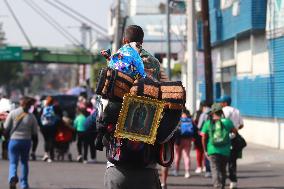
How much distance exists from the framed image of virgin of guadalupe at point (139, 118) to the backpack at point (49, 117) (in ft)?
52.4

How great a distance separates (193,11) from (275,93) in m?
3.58

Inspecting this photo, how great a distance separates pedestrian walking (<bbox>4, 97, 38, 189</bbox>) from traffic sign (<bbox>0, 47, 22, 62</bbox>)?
60.8 m

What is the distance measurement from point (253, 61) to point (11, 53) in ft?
161

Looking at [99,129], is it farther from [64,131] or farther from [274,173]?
[64,131]

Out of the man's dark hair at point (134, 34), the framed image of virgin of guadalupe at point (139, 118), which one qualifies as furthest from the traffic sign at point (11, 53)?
the framed image of virgin of guadalupe at point (139, 118)

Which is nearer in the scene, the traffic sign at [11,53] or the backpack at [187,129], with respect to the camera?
the backpack at [187,129]

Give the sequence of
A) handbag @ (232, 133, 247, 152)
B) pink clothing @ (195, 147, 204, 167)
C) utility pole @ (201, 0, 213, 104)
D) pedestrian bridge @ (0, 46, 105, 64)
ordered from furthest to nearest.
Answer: pedestrian bridge @ (0, 46, 105, 64) → utility pole @ (201, 0, 213, 104) → pink clothing @ (195, 147, 204, 167) → handbag @ (232, 133, 247, 152)

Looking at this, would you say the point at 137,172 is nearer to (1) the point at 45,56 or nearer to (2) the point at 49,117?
(2) the point at 49,117

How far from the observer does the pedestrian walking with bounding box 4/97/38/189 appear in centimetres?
1395

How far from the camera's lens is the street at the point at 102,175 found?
15.7 m

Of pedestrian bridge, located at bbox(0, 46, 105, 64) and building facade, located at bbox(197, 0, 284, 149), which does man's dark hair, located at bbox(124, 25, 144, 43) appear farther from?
pedestrian bridge, located at bbox(0, 46, 105, 64)

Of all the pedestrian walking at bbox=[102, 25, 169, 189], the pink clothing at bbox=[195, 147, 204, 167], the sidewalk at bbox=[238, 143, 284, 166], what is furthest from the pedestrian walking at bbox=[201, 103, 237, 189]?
the sidewalk at bbox=[238, 143, 284, 166]

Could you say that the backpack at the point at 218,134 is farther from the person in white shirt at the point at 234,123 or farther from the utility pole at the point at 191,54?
the utility pole at the point at 191,54

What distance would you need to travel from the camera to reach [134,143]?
19.5 feet
